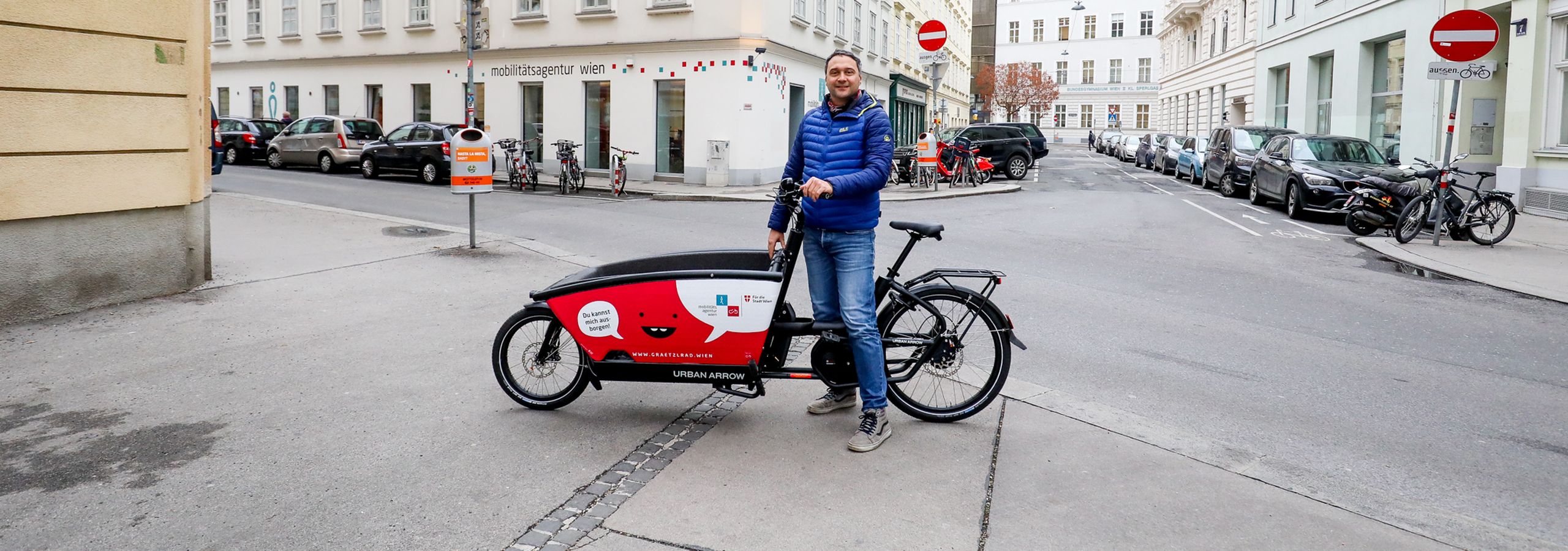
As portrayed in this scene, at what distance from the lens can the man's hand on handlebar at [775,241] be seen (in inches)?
195

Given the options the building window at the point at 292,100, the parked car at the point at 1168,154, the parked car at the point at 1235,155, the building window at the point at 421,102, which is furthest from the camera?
the building window at the point at 292,100

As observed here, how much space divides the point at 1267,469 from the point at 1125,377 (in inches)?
66.0

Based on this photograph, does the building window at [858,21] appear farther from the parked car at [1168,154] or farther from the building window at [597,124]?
the building window at [597,124]

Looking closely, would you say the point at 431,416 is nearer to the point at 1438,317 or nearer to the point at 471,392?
the point at 471,392

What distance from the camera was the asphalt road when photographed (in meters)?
4.50

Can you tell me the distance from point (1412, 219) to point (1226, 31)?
33.1 metres

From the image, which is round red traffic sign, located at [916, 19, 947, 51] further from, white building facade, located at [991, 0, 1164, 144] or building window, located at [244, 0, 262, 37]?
white building facade, located at [991, 0, 1164, 144]

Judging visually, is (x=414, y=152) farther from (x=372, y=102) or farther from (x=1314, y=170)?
(x=1314, y=170)

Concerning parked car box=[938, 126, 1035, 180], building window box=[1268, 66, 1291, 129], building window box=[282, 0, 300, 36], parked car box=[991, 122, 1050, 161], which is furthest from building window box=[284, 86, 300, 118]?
building window box=[1268, 66, 1291, 129]

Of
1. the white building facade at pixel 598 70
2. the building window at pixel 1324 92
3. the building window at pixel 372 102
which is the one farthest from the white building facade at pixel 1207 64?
the building window at pixel 372 102

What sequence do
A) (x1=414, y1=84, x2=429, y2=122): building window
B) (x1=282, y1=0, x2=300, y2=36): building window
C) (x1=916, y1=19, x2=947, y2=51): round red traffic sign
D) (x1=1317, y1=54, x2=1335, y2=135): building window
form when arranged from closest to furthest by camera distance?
(x1=916, y1=19, x2=947, y2=51): round red traffic sign → (x1=1317, y1=54, x2=1335, y2=135): building window → (x1=414, y1=84, x2=429, y2=122): building window → (x1=282, y1=0, x2=300, y2=36): building window

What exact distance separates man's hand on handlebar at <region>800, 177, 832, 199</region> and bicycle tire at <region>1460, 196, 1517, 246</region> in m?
12.3

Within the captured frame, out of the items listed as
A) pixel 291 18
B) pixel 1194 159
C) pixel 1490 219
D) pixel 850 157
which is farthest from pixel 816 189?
pixel 291 18

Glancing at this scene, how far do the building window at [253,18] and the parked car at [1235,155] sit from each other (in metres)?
28.8
